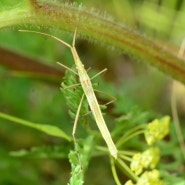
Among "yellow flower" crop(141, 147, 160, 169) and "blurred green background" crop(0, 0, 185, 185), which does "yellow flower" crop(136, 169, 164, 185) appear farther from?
"blurred green background" crop(0, 0, 185, 185)

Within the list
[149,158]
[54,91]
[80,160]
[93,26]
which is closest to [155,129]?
[149,158]

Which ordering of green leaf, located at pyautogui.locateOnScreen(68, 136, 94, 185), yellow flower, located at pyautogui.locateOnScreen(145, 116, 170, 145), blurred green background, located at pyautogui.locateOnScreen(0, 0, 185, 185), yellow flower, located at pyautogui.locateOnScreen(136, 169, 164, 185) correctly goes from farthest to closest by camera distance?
blurred green background, located at pyautogui.locateOnScreen(0, 0, 185, 185)
yellow flower, located at pyautogui.locateOnScreen(145, 116, 170, 145)
yellow flower, located at pyautogui.locateOnScreen(136, 169, 164, 185)
green leaf, located at pyautogui.locateOnScreen(68, 136, 94, 185)

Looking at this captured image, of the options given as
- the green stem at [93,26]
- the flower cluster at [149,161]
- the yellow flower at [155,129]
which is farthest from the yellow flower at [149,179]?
the green stem at [93,26]

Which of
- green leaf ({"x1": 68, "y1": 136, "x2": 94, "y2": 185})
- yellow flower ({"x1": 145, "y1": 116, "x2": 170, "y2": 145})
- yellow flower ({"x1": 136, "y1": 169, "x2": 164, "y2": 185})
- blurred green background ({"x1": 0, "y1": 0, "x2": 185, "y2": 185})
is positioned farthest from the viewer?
blurred green background ({"x1": 0, "y1": 0, "x2": 185, "y2": 185})

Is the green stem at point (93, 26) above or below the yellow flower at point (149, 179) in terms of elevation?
above

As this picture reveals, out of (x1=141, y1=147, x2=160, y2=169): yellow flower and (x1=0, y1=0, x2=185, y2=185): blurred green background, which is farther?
(x1=0, y1=0, x2=185, y2=185): blurred green background

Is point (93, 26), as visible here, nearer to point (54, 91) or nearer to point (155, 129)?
point (155, 129)

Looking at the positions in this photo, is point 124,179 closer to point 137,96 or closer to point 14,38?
point 137,96

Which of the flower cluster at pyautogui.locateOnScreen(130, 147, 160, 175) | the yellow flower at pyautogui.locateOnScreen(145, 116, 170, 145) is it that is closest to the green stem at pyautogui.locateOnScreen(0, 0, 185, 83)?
the yellow flower at pyautogui.locateOnScreen(145, 116, 170, 145)

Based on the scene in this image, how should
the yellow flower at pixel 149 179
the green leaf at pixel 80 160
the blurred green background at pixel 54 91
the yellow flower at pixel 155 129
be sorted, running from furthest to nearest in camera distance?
the blurred green background at pixel 54 91, the yellow flower at pixel 155 129, the yellow flower at pixel 149 179, the green leaf at pixel 80 160

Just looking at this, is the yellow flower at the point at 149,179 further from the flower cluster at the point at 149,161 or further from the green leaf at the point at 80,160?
the green leaf at the point at 80,160
